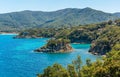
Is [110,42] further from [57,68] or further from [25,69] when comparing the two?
[57,68]

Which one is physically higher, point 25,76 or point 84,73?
point 84,73

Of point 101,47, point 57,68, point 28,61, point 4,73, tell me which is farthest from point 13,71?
point 101,47

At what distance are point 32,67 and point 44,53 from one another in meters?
57.2

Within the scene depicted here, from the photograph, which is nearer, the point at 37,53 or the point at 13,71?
the point at 13,71

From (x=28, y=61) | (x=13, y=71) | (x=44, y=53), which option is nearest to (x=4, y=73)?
(x=13, y=71)

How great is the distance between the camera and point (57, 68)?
81.5 meters

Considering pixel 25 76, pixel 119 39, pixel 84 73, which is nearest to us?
pixel 84 73

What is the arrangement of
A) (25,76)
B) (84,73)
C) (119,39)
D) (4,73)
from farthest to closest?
(119,39)
(4,73)
(25,76)
(84,73)

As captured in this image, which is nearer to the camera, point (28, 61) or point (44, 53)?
point (28, 61)

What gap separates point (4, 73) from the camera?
Answer: 435ft

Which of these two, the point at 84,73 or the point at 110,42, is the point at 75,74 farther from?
the point at 110,42

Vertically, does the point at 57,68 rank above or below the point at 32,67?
above

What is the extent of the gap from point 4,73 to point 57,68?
2205 inches

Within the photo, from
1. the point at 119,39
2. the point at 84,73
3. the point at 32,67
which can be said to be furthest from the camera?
the point at 119,39
